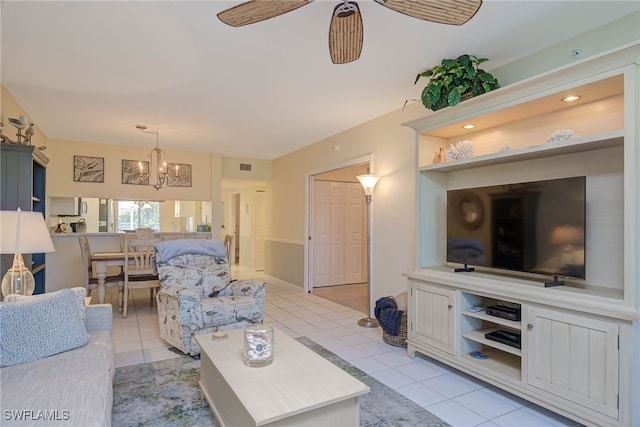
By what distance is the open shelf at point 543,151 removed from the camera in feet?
6.77

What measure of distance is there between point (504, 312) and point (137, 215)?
Result: 589 centimetres

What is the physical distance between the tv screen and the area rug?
1.23 m

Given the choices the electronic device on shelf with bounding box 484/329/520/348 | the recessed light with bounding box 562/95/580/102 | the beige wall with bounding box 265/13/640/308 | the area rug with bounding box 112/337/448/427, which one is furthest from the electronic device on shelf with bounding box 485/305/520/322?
the recessed light with bounding box 562/95/580/102

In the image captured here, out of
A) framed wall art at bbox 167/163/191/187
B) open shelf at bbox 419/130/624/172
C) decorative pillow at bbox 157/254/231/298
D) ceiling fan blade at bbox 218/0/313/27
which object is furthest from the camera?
framed wall art at bbox 167/163/191/187

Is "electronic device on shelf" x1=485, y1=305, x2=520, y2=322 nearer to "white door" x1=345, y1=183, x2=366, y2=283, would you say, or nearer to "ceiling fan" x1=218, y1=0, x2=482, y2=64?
"ceiling fan" x1=218, y1=0, x2=482, y2=64

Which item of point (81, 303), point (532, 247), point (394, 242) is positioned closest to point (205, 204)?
point (394, 242)

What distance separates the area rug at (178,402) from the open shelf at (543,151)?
6.02 feet

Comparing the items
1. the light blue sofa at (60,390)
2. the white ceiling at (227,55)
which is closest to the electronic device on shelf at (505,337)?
the white ceiling at (227,55)

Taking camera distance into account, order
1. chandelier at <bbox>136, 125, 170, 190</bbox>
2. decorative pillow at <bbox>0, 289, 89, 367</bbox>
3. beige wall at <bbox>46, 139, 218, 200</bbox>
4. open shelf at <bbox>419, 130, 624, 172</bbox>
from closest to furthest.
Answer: decorative pillow at <bbox>0, 289, 89, 367</bbox> → open shelf at <bbox>419, 130, 624, 172</bbox> → chandelier at <bbox>136, 125, 170, 190</bbox> → beige wall at <bbox>46, 139, 218, 200</bbox>

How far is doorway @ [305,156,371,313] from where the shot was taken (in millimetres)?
6254

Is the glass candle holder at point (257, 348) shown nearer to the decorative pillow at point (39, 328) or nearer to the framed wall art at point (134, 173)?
the decorative pillow at point (39, 328)

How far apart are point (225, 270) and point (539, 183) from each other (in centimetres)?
304

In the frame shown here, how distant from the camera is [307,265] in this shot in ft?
20.4

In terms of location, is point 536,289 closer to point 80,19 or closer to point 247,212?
point 80,19
